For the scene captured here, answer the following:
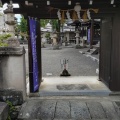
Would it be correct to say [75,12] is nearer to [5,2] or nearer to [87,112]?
[5,2]

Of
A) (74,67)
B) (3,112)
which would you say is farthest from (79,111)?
(74,67)

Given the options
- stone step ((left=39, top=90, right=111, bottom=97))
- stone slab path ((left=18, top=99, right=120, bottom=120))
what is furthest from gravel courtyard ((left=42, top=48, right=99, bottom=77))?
stone slab path ((left=18, top=99, right=120, bottom=120))

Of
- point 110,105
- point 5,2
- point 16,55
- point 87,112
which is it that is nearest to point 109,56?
point 110,105

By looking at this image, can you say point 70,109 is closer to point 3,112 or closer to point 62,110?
point 62,110

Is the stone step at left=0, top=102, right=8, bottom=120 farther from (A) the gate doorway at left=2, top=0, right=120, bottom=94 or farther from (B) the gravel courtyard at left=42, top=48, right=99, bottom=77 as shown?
Result: (B) the gravel courtyard at left=42, top=48, right=99, bottom=77

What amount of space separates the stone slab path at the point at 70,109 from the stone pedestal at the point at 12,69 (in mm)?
769

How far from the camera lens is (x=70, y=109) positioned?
18.6 ft

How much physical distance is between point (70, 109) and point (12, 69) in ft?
7.64

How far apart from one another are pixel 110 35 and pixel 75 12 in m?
1.63

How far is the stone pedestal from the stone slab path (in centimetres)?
77

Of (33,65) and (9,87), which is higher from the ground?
(33,65)

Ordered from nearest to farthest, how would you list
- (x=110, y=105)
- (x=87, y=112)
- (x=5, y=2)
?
(x=87, y=112), (x=110, y=105), (x=5, y=2)

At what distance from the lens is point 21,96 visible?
6121 millimetres

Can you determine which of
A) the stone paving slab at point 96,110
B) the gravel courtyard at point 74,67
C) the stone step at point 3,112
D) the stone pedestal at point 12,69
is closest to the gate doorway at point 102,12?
the stone pedestal at point 12,69
